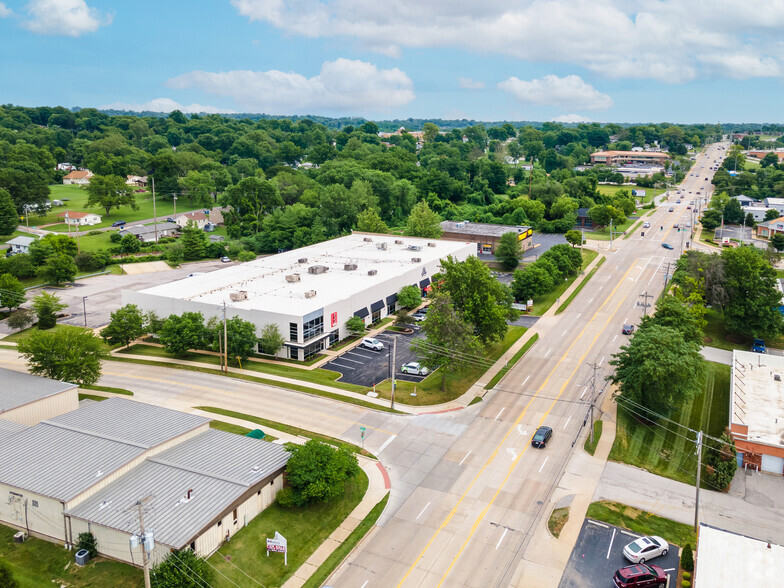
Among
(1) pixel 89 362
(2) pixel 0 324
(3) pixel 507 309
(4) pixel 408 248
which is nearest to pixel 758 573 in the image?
(3) pixel 507 309

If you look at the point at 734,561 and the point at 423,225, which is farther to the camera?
the point at 423,225

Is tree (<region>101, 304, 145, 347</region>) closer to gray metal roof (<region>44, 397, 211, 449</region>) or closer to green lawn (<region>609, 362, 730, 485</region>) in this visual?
gray metal roof (<region>44, 397, 211, 449</region>)

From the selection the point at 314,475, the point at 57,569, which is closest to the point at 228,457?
the point at 314,475

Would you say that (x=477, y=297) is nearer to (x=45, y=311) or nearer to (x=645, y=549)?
(x=645, y=549)

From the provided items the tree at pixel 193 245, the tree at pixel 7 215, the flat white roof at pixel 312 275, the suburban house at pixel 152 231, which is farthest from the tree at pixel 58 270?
the tree at pixel 7 215

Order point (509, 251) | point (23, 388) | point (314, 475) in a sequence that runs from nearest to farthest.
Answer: point (314, 475) → point (23, 388) → point (509, 251)

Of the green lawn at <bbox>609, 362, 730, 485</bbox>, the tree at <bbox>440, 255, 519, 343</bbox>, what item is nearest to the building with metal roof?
the tree at <bbox>440, 255, 519, 343</bbox>
